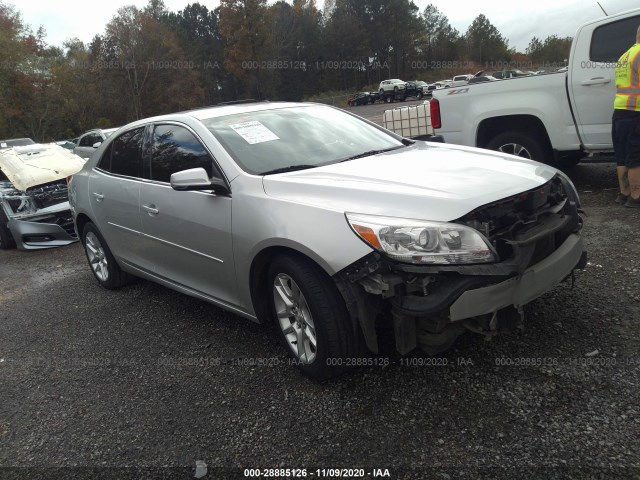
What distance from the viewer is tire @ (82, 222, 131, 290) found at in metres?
4.89

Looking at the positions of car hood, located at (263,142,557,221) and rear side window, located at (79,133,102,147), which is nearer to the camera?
car hood, located at (263,142,557,221)

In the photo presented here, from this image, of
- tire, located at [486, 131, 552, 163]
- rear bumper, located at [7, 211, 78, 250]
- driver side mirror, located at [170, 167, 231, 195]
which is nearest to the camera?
driver side mirror, located at [170, 167, 231, 195]

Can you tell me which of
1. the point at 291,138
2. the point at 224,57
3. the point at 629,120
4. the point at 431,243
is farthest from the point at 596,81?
the point at 224,57

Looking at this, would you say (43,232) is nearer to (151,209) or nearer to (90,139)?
(151,209)

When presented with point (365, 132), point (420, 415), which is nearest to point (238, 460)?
point (420, 415)

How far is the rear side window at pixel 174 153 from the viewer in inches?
137

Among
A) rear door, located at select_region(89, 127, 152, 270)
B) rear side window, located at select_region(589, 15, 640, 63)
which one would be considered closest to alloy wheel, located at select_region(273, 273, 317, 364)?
rear door, located at select_region(89, 127, 152, 270)

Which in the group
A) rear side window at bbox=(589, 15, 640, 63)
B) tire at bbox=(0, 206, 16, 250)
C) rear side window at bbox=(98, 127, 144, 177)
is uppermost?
rear side window at bbox=(589, 15, 640, 63)

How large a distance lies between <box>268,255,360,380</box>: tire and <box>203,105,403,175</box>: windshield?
2.43 feet

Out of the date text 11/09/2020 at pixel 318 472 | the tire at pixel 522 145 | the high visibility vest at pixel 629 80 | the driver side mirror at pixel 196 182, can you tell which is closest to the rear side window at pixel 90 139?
the tire at pixel 522 145

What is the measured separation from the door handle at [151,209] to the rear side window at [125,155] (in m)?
0.34

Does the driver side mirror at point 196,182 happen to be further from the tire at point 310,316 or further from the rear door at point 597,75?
the rear door at point 597,75

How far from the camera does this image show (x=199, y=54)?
65.1 m

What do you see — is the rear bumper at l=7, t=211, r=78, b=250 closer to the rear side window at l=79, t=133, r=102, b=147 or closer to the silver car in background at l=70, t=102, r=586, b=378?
the silver car in background at l=70, t=102, r=586, b=378
